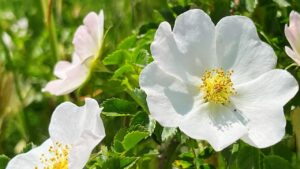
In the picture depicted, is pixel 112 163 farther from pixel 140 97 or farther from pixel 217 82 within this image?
pixel 217 82

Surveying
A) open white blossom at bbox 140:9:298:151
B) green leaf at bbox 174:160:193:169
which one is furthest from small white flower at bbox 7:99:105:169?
green leaf at bbox 174:160:193:169

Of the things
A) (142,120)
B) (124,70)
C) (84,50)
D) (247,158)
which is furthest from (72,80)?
(247,158)

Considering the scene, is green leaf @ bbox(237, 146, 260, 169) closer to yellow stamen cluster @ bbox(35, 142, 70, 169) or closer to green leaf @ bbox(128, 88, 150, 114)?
green leaf @ bbox(128, 88, 150, 114)

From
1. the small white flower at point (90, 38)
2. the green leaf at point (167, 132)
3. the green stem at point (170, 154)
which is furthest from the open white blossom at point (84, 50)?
the green leaf at point (167, 132)

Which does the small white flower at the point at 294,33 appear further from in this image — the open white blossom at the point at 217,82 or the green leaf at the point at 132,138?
the green leaf at the point at 132,138

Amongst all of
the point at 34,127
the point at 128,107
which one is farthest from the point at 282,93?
the point at 34,127

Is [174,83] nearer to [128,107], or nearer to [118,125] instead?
[128,107]
